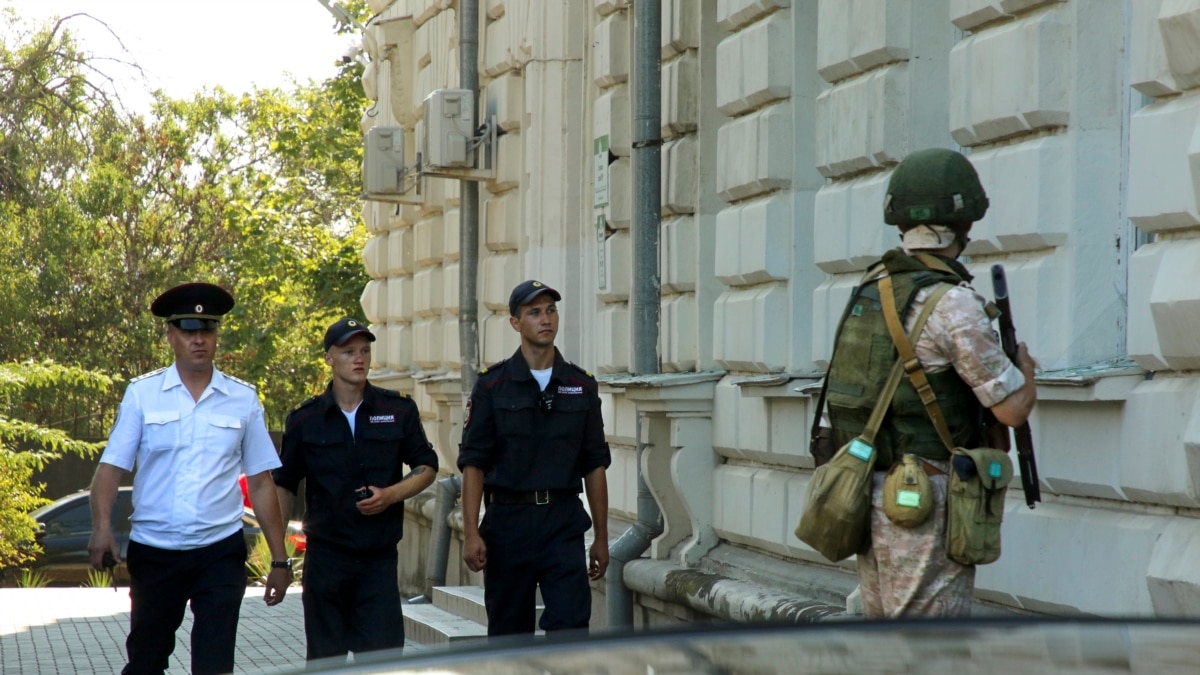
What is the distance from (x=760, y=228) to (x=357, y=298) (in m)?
21.6

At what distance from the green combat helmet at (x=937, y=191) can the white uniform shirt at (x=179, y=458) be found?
3.19m

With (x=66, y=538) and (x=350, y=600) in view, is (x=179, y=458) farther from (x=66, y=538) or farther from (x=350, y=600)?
(x=66, y=538)

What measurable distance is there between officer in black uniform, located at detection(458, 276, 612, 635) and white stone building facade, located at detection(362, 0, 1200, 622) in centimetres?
89

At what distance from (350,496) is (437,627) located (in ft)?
10.6

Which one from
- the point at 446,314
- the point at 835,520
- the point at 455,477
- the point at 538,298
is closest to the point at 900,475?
the point at 835,520

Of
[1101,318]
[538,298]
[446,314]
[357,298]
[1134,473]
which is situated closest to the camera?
[1134,473]

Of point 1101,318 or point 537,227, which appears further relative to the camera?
point 537,227

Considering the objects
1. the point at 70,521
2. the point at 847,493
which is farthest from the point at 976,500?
the point at 70,521

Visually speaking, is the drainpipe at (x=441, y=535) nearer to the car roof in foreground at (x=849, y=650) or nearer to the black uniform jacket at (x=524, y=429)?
the black uniform jacket at (x=524, y=429)

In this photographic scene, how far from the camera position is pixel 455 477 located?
13.8 meters

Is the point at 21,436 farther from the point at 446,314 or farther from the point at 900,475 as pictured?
the point at 900,475

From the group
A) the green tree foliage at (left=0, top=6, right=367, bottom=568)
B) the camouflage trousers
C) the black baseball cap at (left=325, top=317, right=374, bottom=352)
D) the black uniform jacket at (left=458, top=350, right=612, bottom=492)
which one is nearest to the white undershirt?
the black baseball cap at (left=325, top=317, right=374, bottom=352)

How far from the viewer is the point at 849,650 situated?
200 cm

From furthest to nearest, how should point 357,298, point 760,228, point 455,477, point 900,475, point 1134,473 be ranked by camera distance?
point 357,298 → point 455,477 → point 760,228 → point 1134,473 → point 900,475
